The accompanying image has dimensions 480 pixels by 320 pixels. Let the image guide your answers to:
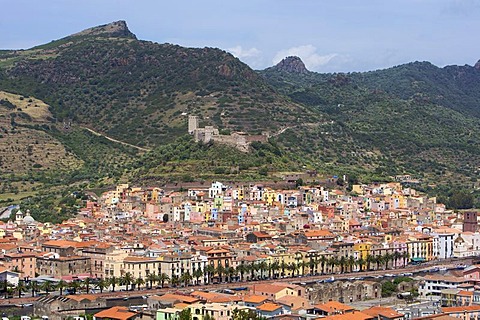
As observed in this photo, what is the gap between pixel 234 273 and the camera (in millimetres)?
69812

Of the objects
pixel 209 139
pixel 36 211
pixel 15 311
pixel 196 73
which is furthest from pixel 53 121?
pixel 15 311

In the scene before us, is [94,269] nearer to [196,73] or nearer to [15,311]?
[15,311]

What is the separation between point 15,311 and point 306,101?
420 ft

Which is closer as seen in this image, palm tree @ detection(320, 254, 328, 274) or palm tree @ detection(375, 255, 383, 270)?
palm tree @ detection(320, 254, 328, 274)

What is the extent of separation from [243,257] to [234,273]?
2633mm

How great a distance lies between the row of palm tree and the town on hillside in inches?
3.7

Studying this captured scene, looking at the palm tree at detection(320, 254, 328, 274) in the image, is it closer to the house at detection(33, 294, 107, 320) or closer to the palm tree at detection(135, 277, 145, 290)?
the palm tree at detection(135, 277, 145, 290)

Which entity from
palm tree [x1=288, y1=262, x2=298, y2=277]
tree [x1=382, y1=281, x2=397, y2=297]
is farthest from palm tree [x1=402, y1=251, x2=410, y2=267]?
tree [x1=382, y1=281, x2=397, y2=297]

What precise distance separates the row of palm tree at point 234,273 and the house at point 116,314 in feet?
33.6

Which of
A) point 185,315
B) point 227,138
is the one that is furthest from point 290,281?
point 227,138

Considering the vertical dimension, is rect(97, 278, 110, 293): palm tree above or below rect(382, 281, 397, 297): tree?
above

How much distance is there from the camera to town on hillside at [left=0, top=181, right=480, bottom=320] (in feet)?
183

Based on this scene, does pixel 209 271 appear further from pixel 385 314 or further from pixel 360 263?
pixel 385 314

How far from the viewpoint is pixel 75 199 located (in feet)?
339
